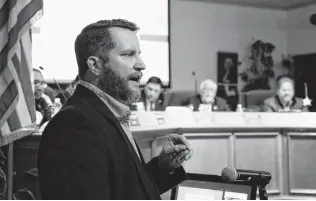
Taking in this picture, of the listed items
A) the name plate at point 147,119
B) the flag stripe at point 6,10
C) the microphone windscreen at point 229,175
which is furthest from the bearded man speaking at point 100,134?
the name plate at point 147,119

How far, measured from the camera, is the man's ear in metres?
1.16

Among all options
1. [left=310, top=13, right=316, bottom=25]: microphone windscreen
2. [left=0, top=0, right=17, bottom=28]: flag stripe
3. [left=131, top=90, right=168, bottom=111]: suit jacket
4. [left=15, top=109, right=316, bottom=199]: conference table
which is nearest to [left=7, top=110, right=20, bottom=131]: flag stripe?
[left=0, top=0, right=17, bottom=28]: flag stripe

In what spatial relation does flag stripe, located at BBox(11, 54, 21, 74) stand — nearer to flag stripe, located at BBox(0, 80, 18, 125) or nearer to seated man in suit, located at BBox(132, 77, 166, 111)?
flag stripe, located at BBox(0, 80, 18, 125)

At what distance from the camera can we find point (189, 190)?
1.51 meters

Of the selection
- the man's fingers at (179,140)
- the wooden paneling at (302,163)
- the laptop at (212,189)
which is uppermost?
the man's fingers at (179,140)

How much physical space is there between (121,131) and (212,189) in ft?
1.55

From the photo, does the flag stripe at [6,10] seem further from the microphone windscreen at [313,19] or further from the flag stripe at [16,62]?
the microphone windscreen at [313,19]

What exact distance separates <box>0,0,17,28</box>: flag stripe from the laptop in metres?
1.35

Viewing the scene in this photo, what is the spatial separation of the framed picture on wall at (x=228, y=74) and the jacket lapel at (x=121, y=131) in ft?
24.1

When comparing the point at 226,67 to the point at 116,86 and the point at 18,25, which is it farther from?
the point at 116,86

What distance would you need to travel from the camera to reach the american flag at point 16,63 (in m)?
2.27

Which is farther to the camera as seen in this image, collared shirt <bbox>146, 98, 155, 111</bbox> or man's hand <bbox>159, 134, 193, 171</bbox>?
collared shirt <bbox>146, 98, 155, 111</bbox>

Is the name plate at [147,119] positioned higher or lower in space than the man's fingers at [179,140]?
lower

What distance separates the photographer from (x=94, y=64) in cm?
116
